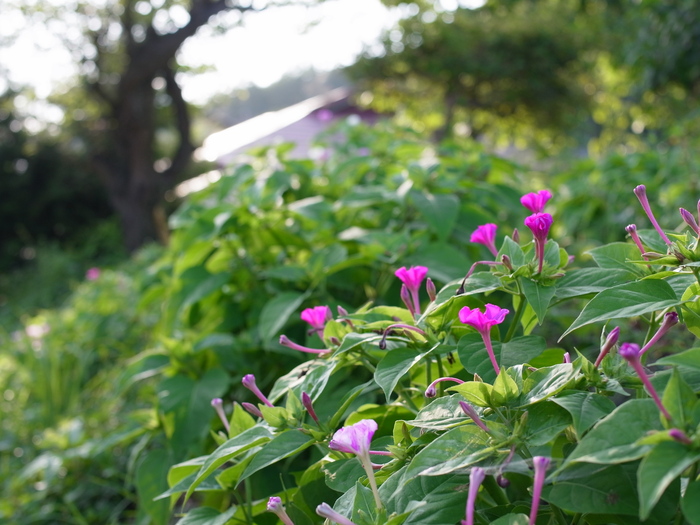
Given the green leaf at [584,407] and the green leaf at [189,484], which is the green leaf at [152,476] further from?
the green leaf at [584,407]

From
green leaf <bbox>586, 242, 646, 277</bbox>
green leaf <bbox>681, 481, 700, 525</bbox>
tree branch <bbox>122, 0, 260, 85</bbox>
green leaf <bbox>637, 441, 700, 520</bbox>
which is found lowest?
tree branch <bbox>122, 0, 260, 85</bbox>

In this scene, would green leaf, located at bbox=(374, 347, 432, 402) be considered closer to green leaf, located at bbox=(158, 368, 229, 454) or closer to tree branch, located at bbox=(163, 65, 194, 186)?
green leaf, located at bbox=(158, 368, 229, 454)

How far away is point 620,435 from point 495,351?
1.03ft

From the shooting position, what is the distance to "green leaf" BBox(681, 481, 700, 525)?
1.69 feet

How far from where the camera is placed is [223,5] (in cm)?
1230

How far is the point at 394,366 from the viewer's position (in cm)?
86

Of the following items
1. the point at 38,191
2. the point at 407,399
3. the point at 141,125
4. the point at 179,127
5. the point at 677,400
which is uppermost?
the point at 677,400

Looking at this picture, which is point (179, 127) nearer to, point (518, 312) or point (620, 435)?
point (518, 312)

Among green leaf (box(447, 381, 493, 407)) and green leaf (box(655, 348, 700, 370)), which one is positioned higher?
green leaf (box(655, 348, 700, 370))

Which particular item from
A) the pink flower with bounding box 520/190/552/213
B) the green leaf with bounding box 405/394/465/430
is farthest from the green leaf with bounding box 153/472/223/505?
the pink flower with bounding box 520/190/552/213

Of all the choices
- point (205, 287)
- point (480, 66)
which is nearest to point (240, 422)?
point (205, 287)

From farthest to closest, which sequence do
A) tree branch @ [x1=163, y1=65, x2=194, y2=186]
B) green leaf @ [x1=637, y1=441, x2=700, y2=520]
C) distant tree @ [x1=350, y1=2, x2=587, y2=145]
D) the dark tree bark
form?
tree branch @ [x1=163, y1=65, x2=194, y2=186]
distant tree @ [x1=350, y1=2, x2=587, y2=145]
the dark tree bark
green leaf @ [x1=637, y1=441, x2=700, y2=520]

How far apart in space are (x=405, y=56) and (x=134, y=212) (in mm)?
6637

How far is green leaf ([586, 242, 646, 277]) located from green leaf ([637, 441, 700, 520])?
15.9 inches
